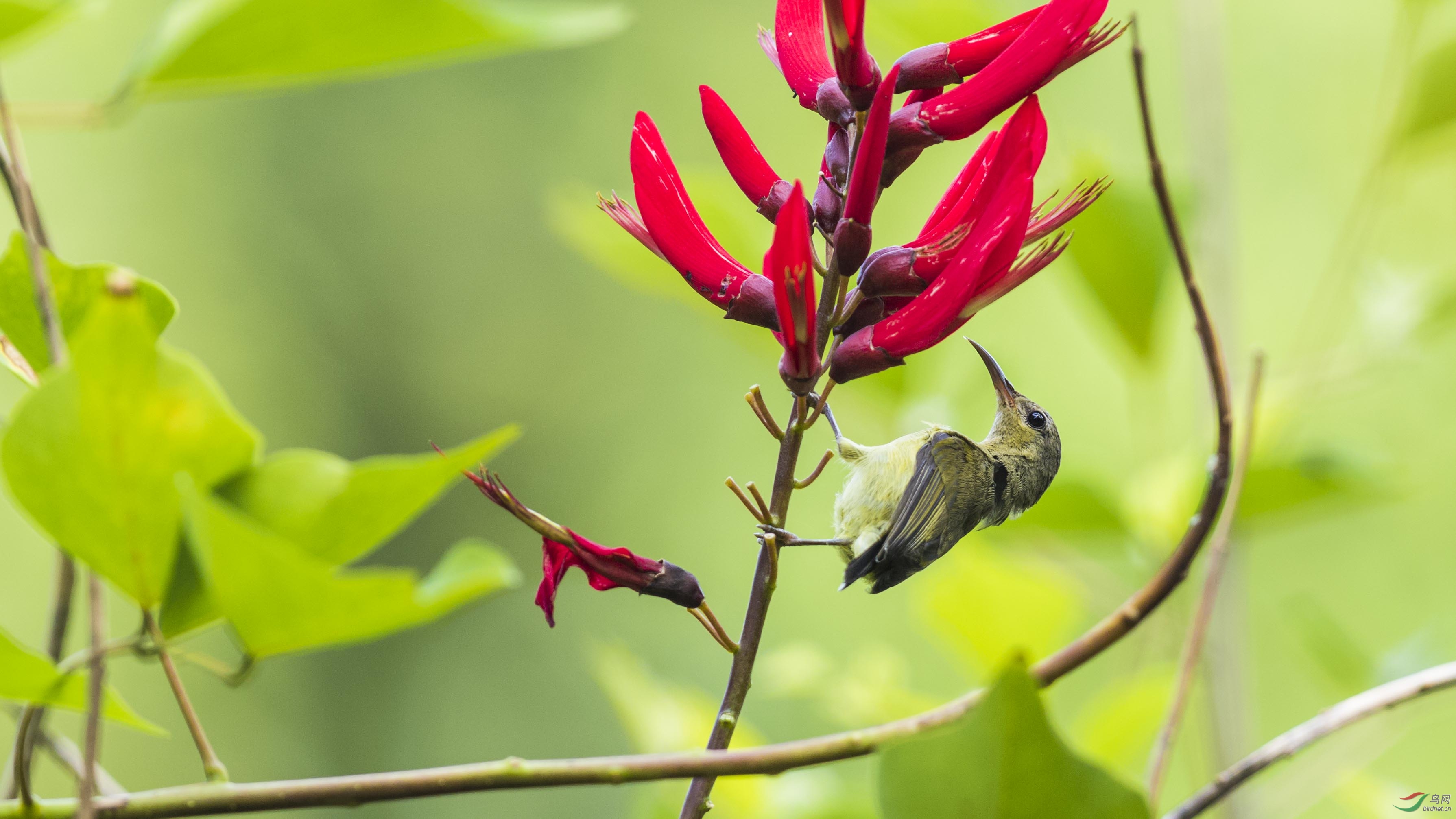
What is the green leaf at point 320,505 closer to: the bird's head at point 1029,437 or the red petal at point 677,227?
the red petal at point 677,227

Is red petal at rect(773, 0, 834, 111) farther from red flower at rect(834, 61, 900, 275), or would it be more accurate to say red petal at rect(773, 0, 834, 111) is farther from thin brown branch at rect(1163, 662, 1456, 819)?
thin brown branch at rect(1163, 662, 1456, 819)

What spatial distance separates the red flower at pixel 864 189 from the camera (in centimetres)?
23

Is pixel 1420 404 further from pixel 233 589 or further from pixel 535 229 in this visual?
pixel 535 229

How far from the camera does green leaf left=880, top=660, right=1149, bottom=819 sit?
0.69 ft

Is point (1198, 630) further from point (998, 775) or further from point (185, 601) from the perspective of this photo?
point (185, 601)

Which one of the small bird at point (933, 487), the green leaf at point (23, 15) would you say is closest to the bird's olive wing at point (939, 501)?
the small bird at point (933, 487)

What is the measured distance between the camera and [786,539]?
268 millimetres

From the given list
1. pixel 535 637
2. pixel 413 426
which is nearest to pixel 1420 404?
pixel 535 637

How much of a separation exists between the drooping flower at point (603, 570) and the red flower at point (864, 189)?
0.09m

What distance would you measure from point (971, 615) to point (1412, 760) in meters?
2.72

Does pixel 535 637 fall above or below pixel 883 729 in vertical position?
below

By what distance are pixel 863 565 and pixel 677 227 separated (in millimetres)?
119

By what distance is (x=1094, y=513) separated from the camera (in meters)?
0.63

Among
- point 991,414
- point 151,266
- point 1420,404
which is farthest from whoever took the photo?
point 151,266
